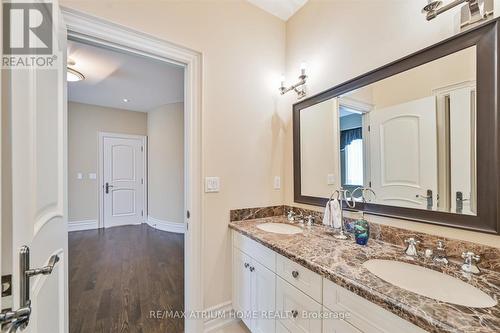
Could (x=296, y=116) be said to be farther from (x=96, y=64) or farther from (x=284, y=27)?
(x=96, y=64)

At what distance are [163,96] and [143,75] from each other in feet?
3.18

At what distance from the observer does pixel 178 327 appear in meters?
1.83

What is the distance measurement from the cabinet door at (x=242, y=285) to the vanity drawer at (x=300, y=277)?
0.36 metres

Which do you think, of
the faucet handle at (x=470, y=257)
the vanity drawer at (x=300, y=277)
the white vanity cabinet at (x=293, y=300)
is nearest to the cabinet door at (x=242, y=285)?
the white vanity cabinet at (x=293, y=300)

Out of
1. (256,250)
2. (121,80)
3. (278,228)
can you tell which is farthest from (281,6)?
(121,80)

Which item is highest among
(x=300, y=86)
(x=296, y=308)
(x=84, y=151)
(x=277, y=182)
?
(x=300, y=86)

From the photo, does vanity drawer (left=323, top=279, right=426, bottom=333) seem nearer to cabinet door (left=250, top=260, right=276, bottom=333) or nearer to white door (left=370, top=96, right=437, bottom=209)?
cabinet door (left=250, top=260, right=276, bottom=333)

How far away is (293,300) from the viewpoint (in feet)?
4.11

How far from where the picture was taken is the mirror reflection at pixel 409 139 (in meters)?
1.09

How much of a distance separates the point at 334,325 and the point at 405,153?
100cm

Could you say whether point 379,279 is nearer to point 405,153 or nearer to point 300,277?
point 300,277

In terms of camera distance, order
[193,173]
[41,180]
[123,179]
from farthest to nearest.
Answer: [123,179], [193,173], [41,180]

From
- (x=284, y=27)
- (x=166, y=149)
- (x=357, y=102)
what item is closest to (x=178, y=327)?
(x=357, y=102)

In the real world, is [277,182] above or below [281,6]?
below
